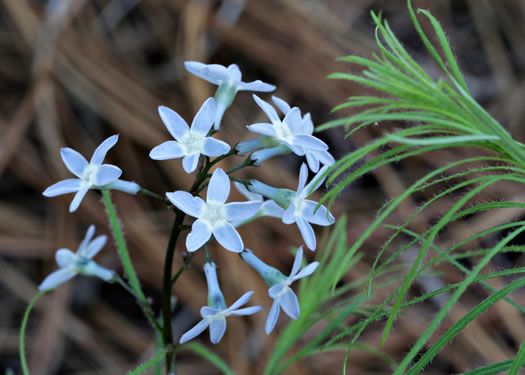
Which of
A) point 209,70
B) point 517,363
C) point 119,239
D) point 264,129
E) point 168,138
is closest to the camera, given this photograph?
point 517,363

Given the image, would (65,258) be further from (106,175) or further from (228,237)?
(228,237)

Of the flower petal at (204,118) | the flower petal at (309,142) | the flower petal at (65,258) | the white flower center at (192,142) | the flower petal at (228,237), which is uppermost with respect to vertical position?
the flower petal at (309,142)

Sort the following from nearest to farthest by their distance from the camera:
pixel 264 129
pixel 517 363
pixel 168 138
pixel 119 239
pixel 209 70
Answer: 1. pixel 517 363
2. pixel 264 129
3. pixel 209 70
4. pixel 119 239
5. pixel 168 138

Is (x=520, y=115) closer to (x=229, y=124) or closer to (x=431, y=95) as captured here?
(x=229, y=124)

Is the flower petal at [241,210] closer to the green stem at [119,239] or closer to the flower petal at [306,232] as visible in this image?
the flower petal at [306,232]

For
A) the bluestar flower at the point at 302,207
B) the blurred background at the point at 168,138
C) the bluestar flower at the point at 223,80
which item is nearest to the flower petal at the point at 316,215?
the bluestar flower at the point at 302,207

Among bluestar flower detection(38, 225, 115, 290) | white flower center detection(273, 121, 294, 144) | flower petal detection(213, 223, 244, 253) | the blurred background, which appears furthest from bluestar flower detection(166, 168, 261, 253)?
the blurred background

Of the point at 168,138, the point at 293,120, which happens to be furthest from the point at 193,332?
the point at 168,138
